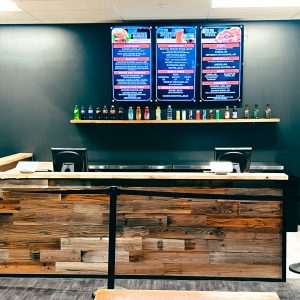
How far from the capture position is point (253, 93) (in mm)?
5801

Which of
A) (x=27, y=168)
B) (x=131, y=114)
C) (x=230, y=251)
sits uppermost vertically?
(x=131, y=114)

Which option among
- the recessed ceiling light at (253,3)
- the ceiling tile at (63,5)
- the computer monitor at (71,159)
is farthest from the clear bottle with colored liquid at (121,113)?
the recessed ceiling light at (253,3)

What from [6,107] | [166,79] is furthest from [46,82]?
[166,79]

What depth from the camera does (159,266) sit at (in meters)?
3.37

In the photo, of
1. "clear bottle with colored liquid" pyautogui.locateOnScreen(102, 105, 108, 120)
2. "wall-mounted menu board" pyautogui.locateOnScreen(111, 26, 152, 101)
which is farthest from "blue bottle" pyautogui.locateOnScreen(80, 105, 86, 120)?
"wall-mounted menu board" pyautogui.locateOnScreen(111, 26, 152, 101)

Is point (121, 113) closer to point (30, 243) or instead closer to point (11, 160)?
point (11, 160)

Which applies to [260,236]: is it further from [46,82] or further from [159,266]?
[46,82]

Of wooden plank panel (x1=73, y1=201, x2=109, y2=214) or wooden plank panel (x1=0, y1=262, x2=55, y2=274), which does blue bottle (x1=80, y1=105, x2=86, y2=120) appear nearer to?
wooden plank panel (x1=73, y1=201, x2=109, y2=214)

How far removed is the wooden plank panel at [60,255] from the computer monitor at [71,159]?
3.72 ft

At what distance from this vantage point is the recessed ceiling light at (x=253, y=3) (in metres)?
4.77

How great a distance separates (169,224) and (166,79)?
9.38 ft

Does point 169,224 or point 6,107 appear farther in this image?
point 6,107

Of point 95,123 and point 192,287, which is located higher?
point 95,123

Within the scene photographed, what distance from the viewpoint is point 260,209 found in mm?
3312
